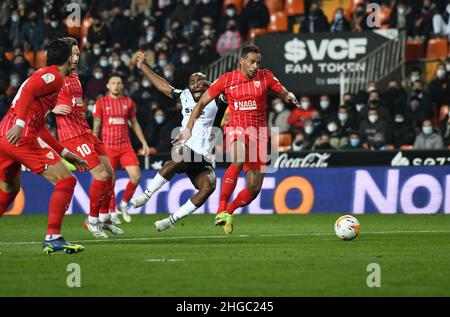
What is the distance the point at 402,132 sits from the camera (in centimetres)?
2425

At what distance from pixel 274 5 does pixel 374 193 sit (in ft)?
31.0

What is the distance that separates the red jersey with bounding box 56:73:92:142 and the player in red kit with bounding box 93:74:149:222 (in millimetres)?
3999

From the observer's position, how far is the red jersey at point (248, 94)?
15875 millimetres

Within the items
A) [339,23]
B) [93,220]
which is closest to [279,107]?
[339,23]

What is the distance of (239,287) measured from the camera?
9.42m

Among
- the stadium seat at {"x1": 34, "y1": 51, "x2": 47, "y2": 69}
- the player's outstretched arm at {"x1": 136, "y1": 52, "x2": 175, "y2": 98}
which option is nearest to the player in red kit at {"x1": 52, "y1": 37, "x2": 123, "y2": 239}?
the player's outstretched arm at {"x1": 136, "y1": 52, "x2": 175, "y2": 98}

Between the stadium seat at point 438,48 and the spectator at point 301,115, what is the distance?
3264 millimetres

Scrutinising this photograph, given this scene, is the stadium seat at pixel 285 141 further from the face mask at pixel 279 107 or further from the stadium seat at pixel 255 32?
the stadium seat at pixel 255 32

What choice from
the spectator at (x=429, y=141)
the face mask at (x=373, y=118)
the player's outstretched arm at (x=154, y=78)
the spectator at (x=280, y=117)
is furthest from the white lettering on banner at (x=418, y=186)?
the player's outstretched arm at (x=154, y=78)

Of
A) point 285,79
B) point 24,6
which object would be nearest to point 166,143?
point 285,79

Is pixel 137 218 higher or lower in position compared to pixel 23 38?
lower

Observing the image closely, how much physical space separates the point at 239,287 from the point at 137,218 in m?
12.1

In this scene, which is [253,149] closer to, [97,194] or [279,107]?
[97,194]
